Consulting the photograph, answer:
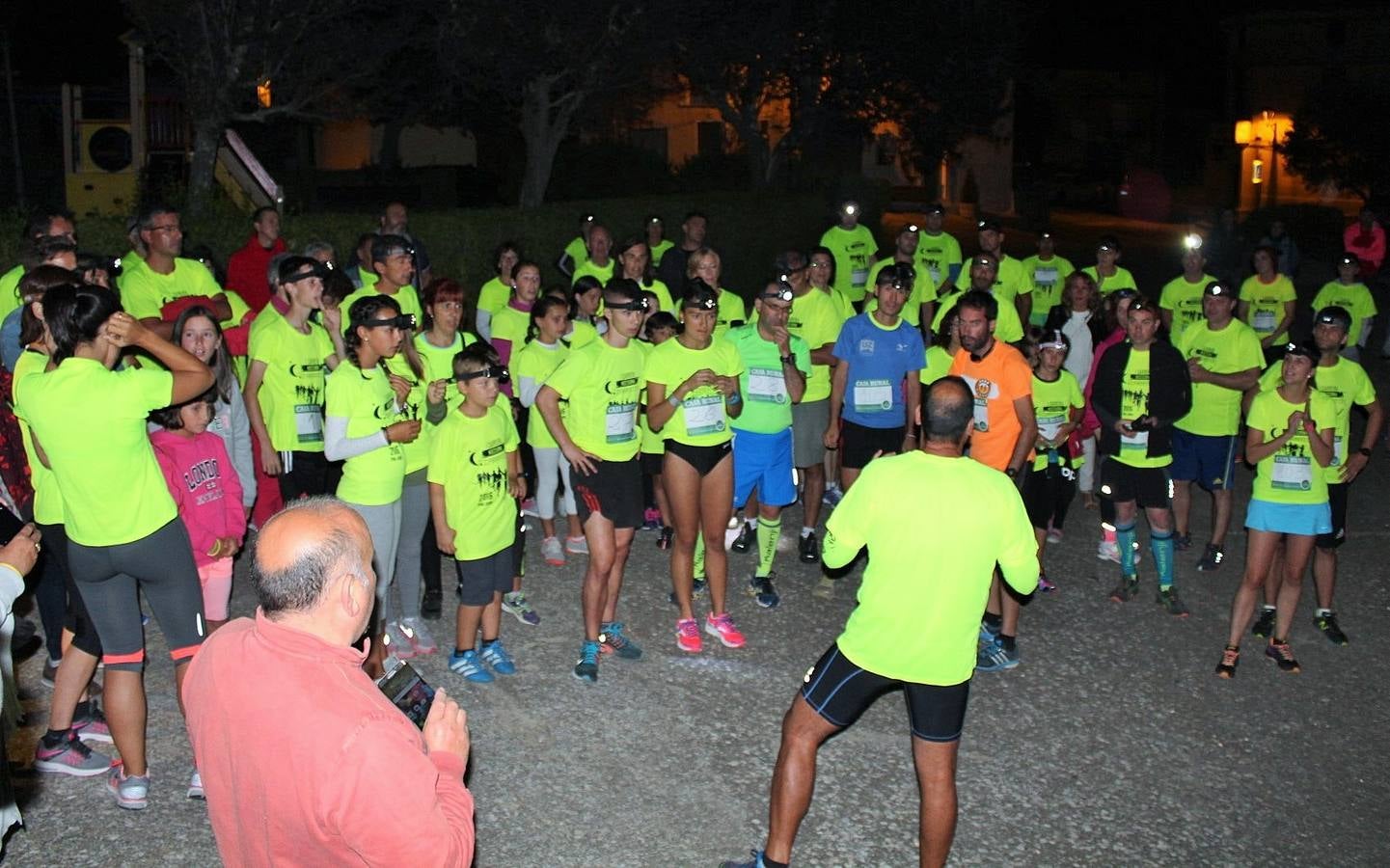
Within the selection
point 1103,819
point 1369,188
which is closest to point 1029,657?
point 1103,819

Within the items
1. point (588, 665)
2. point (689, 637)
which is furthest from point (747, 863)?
point (689, 637)

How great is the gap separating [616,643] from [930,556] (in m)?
2.95

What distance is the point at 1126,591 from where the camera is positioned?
26.9 feet

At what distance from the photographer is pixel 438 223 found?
48.6ft

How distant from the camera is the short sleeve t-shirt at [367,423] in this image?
6.22 m

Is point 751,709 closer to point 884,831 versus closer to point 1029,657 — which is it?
point 884,831

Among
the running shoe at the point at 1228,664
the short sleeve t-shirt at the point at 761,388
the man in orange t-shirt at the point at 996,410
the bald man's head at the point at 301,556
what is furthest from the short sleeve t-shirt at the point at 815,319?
the bald man's head at the point at 301,556

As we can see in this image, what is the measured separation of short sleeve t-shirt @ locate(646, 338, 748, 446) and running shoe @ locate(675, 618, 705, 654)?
3.41ft

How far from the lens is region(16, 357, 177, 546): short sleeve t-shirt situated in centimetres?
476

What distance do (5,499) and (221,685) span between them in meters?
3.82

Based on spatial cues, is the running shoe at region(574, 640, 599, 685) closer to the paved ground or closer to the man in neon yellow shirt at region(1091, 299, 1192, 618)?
the paved ground

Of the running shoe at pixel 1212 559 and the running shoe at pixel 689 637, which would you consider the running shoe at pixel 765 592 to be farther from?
the running shoe at pixel 1212 559

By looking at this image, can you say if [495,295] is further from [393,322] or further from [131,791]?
[131,791]

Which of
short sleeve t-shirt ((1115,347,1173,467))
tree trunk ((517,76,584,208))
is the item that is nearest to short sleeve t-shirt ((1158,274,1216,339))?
short sleeve t-shirt ((1115,347,1173,467))
